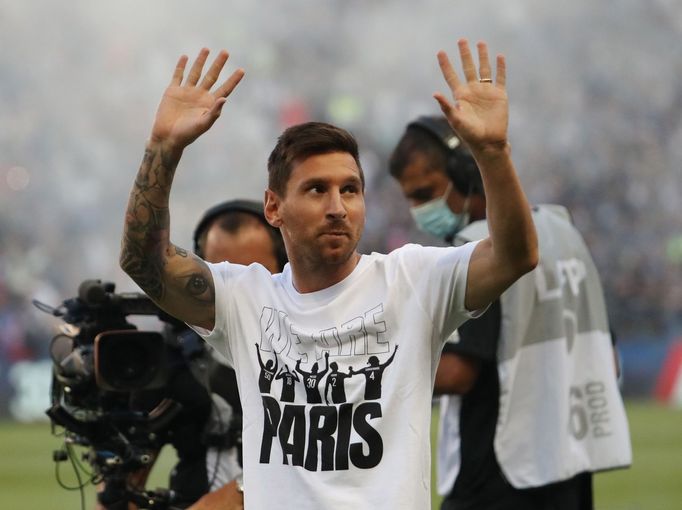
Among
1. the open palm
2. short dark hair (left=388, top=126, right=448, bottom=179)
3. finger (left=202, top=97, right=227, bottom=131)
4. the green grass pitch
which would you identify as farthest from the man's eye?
the green grass pitch

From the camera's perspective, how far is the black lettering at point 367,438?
263cm

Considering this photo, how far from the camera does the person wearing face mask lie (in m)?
3.82

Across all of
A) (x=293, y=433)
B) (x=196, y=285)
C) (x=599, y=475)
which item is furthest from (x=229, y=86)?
(x=599, y=475)

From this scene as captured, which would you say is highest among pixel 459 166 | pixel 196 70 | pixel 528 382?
pixel 459 166

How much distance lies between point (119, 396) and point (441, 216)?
4.36 ft

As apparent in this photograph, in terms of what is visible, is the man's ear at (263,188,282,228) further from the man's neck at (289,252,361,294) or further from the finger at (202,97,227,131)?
the finger at (202,97,227,131)

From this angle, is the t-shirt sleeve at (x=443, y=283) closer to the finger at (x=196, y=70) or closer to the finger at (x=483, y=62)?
the finger at (x=483, y=62)

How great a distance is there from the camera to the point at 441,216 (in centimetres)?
422

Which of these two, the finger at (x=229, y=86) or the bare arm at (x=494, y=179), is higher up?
the finger at (x=229, y=86)

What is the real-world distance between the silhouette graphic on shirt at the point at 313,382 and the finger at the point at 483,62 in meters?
0.71

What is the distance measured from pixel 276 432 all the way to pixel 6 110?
2278 cm

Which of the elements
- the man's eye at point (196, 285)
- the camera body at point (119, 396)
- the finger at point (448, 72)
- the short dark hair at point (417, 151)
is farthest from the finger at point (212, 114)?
the short dark hair at point (417, 151)

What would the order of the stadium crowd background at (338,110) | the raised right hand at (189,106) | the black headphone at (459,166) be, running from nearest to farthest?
the raised right hand at (189,106)
the black headphone at (459,166)
the stadium crowd background at (338,110)

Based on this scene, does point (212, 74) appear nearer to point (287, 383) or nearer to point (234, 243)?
point (287, 383)
